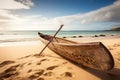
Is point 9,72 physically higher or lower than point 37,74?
lower

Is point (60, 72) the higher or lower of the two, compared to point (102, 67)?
lower

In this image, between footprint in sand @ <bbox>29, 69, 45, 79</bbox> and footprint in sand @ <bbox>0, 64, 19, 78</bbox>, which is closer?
footprint in sand @ <bbox>29, 69, 45, 79</bbox>

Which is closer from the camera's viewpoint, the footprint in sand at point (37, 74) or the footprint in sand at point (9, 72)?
the footprint in sand at point (37, 74)

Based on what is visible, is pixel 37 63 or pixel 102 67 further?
pixel 37 63

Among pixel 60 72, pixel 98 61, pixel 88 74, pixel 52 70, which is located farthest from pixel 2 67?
pixel 98 61

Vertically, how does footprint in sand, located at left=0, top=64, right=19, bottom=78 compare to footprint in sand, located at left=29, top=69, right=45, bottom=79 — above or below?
below

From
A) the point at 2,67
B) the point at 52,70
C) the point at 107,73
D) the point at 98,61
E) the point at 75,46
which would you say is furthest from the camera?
the point at 2,67

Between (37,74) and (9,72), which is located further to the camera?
(9,72)

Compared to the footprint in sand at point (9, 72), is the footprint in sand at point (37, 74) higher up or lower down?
higher up

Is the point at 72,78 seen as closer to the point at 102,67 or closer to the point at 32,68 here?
Result: the point at 102,67

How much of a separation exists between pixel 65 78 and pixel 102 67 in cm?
106

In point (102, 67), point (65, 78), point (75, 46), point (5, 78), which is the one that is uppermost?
point (75, 46)

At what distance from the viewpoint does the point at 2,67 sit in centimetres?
425

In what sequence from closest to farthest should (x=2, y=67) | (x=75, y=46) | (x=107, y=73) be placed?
(x=75, y=46)
(x=107, y=73)
(x=2, y=67)
